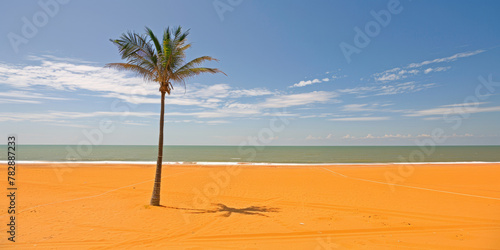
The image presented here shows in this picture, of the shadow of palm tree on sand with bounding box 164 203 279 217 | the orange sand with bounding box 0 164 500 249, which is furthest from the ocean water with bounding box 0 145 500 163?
the shadow of palm tree on sand with bounding box 164 203 279 217

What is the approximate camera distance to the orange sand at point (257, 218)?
6.65 meters

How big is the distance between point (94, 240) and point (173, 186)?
9026mm

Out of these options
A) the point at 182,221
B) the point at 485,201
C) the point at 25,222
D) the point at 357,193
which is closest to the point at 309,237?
the point at 182,221

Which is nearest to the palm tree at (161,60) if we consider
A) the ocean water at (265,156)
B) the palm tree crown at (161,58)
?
the palm tree crown at (161,58)

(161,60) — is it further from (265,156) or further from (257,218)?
(265,156)

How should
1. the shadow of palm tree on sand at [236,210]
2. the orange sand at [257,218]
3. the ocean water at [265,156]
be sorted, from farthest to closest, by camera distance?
the ocean water at [265,156]
the shadow of palm tree on sand at [236,210]
the orange sand at [257,218]

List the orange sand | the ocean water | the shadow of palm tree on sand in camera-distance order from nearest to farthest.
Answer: the orange sand, the shadow of palm tree on sand, the ocean water

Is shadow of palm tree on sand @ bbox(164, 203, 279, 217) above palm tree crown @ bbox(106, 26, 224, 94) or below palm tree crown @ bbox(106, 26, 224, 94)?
below

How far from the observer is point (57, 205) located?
10453 mm

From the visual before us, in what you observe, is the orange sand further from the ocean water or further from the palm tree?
the ocean water

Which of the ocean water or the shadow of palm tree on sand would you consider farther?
the ocean water

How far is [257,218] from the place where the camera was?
8844 millimetres

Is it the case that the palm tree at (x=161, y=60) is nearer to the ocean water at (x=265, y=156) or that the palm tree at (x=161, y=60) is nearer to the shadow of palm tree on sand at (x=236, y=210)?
the shadow of palm tree on sand at (x=236, y=210)

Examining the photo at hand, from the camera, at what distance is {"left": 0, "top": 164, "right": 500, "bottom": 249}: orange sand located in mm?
6648
